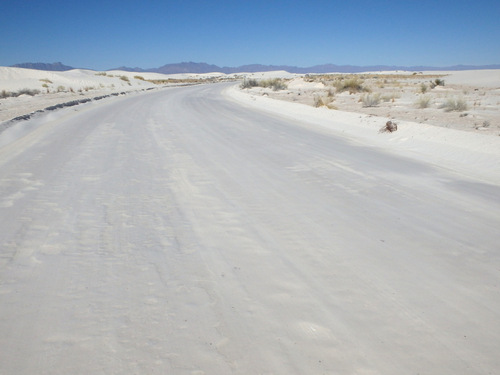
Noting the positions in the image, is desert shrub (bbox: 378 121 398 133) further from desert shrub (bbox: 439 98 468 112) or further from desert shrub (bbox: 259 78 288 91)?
desert shrub (bbox: 259 78 288 91)

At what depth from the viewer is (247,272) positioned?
2758 millimetres

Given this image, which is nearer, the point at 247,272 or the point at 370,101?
the point at 247,272

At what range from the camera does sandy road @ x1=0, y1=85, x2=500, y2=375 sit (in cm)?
196

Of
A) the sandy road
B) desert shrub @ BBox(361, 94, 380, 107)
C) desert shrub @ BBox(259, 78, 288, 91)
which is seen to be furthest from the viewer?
desert shrub @ BBox(259, 78, 288, 91)

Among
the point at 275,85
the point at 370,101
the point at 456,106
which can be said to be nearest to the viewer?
the point at 456,106

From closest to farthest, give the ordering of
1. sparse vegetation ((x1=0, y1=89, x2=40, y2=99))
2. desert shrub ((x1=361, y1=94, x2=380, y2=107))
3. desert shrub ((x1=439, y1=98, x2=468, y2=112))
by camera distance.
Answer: desert shrub ((x1=439, y1=98, x2=468, y2=112)), desert shrub ((x1=361, y1=94, x2=380, y2=107)), sparse vegetation ((x1=0, y1=89, x2=40, y2=99))

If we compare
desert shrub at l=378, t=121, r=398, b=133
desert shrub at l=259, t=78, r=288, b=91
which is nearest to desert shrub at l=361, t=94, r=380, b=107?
desert shrub at l=378, t=121, r=398, b=133

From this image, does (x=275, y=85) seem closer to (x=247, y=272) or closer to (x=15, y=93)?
(x=15, y=93)

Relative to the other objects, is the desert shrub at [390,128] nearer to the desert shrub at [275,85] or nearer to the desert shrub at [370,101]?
the desert shrub at [370,101]

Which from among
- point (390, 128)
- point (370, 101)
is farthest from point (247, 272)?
point (370, 101)

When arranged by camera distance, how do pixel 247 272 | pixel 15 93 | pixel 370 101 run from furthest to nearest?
pixel 15 93 → pixel 370 101 → pixel 247 272

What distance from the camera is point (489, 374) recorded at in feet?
5.99

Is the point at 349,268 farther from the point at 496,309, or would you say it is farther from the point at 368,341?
the point at 496,309

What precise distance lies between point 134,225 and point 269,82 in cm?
3978
